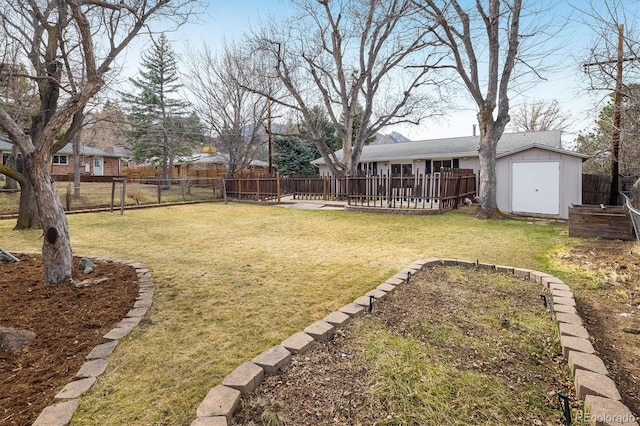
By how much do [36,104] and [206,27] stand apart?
185 inches

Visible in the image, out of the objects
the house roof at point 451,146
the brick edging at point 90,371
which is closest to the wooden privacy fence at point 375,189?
the house roof at point 451,146

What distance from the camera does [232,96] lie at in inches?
733

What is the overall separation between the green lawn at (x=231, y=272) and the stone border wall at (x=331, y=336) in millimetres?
155

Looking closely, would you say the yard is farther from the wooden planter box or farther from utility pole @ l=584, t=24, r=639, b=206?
utility pole @ l=584, t=24, r=639, b=206

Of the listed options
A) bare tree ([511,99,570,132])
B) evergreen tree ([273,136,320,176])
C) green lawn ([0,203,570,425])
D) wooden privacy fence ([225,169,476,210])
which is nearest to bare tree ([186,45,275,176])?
wooden privacy fence ([225,169,476,210])

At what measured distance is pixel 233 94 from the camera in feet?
61.0

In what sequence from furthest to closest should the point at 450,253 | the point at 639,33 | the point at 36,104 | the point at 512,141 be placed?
the point at 512,141 → the point at 36,104 → the point at 639,33 → the point at 450,253

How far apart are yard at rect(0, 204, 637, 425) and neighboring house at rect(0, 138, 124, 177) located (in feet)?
66.7

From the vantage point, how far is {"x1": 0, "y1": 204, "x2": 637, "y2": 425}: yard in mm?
1932

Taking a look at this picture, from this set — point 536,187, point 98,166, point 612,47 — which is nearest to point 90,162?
point 98,166

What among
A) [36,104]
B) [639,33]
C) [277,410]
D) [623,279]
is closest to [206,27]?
[36,104]

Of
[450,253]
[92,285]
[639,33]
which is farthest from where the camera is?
[639,33]

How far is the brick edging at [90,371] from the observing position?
1640mm

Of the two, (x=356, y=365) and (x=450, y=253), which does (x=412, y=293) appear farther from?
(x=450, y=253)
